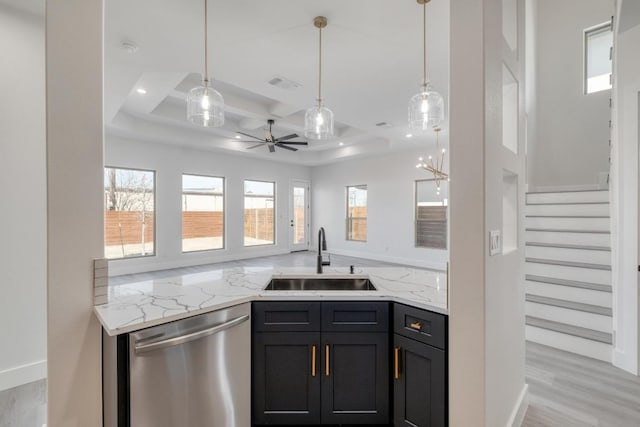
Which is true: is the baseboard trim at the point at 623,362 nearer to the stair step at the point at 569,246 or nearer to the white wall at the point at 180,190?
the stair step at the point at 569,246

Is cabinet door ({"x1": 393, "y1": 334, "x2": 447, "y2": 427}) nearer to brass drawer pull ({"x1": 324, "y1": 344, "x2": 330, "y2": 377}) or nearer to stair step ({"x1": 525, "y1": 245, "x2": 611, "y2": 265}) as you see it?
brass drawer pull ({"x1": 324, "y1": 344, "x2": 330, "y2": 377})

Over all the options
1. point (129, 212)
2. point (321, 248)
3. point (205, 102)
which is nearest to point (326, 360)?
point (321, 248)

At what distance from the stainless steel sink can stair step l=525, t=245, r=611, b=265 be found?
7.90ft

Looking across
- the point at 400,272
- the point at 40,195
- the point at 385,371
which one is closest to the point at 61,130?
the point at 40,195

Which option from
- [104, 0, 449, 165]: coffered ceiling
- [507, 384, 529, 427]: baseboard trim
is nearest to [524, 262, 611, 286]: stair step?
[507, 384, 529, 427]: baseboard trim

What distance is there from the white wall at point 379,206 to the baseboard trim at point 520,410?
188 inches

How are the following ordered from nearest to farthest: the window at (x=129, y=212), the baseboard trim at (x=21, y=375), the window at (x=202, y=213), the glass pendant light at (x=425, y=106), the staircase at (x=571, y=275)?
1. the baseboard trim at (x=21, y=375)
2. the glass pendant light at (x=425, y=106)
3. the staircase at (x=571, y=275)
4. the window at (x=129, y=212)
5. the window at (x=202, y=213)

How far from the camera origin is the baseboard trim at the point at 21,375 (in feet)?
7.94

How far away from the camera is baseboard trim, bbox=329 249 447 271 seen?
22.6 feet

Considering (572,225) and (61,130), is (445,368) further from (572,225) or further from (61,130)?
(572,225)

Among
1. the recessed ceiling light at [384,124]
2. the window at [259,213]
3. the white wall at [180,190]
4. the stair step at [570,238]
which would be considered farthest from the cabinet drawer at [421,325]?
the window at [259,213]

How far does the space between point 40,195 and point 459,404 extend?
349 cm

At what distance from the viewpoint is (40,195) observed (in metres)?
2.61

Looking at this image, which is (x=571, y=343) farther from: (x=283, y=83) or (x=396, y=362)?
(x=283, y=83)
